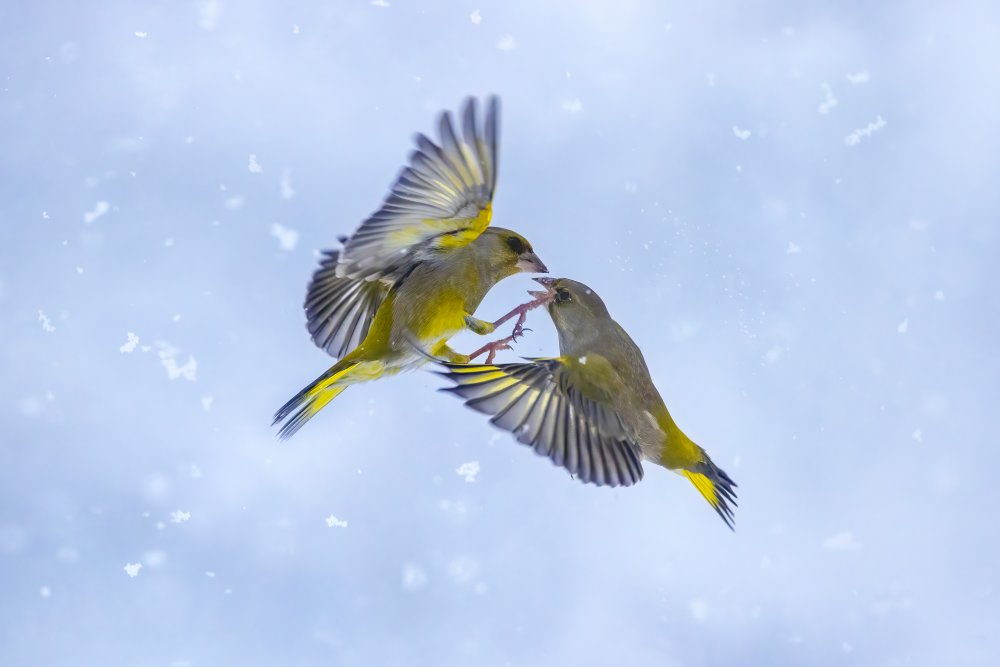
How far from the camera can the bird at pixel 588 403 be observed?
A: 111 inches

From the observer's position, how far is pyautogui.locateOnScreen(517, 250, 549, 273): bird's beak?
343 centimetres

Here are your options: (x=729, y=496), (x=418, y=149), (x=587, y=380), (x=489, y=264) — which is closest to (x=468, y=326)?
(x=489, y=264)

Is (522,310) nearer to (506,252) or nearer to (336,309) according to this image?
(506,252)

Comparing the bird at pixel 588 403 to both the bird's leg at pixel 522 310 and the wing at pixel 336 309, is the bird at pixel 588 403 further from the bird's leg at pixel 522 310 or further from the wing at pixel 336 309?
the wing at pixel 336 309

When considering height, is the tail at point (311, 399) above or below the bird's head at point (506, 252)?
below

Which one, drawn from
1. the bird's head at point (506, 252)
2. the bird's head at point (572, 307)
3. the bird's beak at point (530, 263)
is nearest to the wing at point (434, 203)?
the bird's head at point (506, 252)

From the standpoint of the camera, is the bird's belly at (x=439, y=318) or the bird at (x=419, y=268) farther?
the bird's belly at (x=439, y=318)

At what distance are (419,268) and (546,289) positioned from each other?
47cm

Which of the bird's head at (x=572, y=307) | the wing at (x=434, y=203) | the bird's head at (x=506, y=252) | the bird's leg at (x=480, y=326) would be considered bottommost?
the bird's leg at (x=480, y=326)

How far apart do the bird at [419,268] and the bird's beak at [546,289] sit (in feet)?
0.12

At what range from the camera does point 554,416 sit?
2943 millimetres

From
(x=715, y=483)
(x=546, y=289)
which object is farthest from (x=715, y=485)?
(x=546, y=289)

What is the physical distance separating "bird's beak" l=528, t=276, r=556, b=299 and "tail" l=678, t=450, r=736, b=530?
31.0 inches

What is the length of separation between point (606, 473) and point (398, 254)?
104 centimetres
